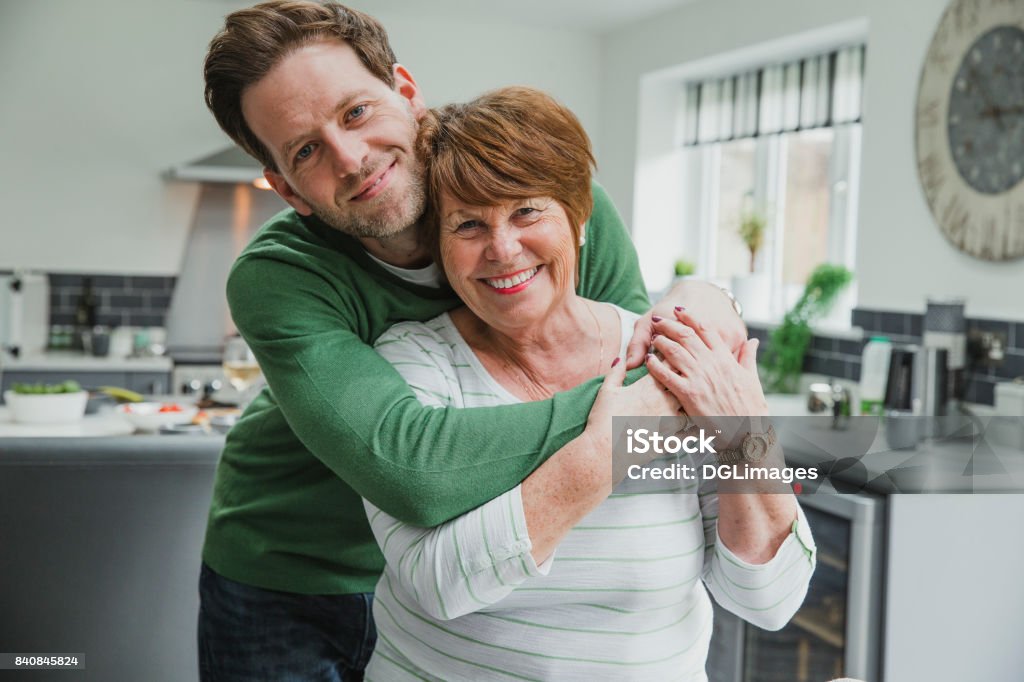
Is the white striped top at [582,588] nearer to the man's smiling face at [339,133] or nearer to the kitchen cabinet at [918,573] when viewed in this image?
the man's smiling face at [339,133]

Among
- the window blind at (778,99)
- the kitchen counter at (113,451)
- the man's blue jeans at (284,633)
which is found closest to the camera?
the man's blue jeans at (284,633)

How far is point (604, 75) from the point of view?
6.23m

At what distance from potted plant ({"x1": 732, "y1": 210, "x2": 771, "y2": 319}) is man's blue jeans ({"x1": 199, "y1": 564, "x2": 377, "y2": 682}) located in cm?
341

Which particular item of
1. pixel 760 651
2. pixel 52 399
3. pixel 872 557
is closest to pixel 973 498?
pixel 872 557

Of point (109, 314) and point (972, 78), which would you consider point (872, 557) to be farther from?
point (109, 314)

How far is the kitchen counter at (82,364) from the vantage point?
16.8 ft

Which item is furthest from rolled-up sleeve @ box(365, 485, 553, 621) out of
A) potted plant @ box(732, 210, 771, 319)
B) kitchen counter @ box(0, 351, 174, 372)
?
kitchen counter @ box(0, 351, 174, 372)

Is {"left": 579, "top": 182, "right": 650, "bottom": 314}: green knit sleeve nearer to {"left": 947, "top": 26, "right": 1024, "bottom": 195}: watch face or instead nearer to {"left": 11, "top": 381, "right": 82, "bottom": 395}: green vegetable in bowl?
{"left": 11, "top": 381, "right": 82, "bottom": 395}: green vegetable in bowl

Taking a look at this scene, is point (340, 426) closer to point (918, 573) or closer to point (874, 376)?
→ point (918, 573)

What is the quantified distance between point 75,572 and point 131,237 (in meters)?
4.19

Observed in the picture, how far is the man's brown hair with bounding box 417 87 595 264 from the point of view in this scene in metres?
1.17

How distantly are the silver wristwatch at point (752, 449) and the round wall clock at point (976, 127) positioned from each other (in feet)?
7.83

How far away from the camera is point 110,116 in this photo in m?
5.72

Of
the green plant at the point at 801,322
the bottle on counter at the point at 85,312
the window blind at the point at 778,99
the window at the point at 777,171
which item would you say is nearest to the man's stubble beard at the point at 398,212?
the green plant at the point at 801,322
